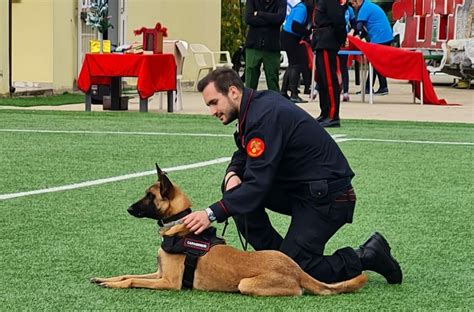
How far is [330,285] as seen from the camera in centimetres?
553

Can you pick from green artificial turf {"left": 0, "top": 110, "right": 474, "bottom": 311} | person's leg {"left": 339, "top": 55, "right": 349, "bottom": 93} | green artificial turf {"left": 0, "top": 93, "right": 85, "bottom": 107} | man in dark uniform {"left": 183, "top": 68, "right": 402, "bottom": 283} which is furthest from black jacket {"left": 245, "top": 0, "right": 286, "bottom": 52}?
man in dark uniform {"left": 183, "top": 68, "right": 402, "bottom": 283}

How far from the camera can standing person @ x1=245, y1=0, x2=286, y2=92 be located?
1551cm

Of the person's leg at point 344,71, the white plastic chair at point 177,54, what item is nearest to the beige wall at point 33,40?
the white plastic chair at point 177,54

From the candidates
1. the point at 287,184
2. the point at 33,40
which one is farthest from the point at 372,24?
the point at 287,184

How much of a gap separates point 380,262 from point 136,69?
32.9 feet

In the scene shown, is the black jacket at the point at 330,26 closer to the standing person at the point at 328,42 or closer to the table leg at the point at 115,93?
the standing person at the point at 328,42

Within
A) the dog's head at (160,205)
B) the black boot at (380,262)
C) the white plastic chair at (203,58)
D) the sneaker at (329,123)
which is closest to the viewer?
the dog's head at (160,205)

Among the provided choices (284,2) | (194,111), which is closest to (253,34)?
(284,2)

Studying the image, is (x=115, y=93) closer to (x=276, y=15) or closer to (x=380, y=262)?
(x=276, y=15)

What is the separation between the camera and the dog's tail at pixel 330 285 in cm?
543

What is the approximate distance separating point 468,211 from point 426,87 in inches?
432

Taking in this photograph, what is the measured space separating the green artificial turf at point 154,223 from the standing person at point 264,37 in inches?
71.8

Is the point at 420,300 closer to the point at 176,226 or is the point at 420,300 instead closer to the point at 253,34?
the point at 176,226

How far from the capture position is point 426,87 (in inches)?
744
